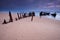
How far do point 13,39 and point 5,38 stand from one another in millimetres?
604

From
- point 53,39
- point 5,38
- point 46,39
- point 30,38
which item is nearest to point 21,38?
point 30,38

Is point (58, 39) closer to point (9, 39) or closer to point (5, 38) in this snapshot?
point (9, 39)

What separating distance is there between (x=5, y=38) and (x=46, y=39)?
2.82 metres

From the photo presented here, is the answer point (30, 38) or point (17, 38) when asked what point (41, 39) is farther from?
point (17, 38)

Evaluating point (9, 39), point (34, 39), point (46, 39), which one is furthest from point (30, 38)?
point (9, 39)

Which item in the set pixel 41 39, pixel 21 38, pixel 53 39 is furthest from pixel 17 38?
pixel 53 39

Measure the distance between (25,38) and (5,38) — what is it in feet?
4.57

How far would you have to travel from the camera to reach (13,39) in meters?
4.83

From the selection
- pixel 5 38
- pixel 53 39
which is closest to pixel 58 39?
pixel 53 39

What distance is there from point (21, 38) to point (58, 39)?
2.53 metres

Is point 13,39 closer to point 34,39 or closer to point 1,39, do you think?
point 1,39

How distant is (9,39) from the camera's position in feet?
15.8

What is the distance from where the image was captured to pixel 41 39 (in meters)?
4.80

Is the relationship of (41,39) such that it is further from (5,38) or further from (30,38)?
(5,38)
